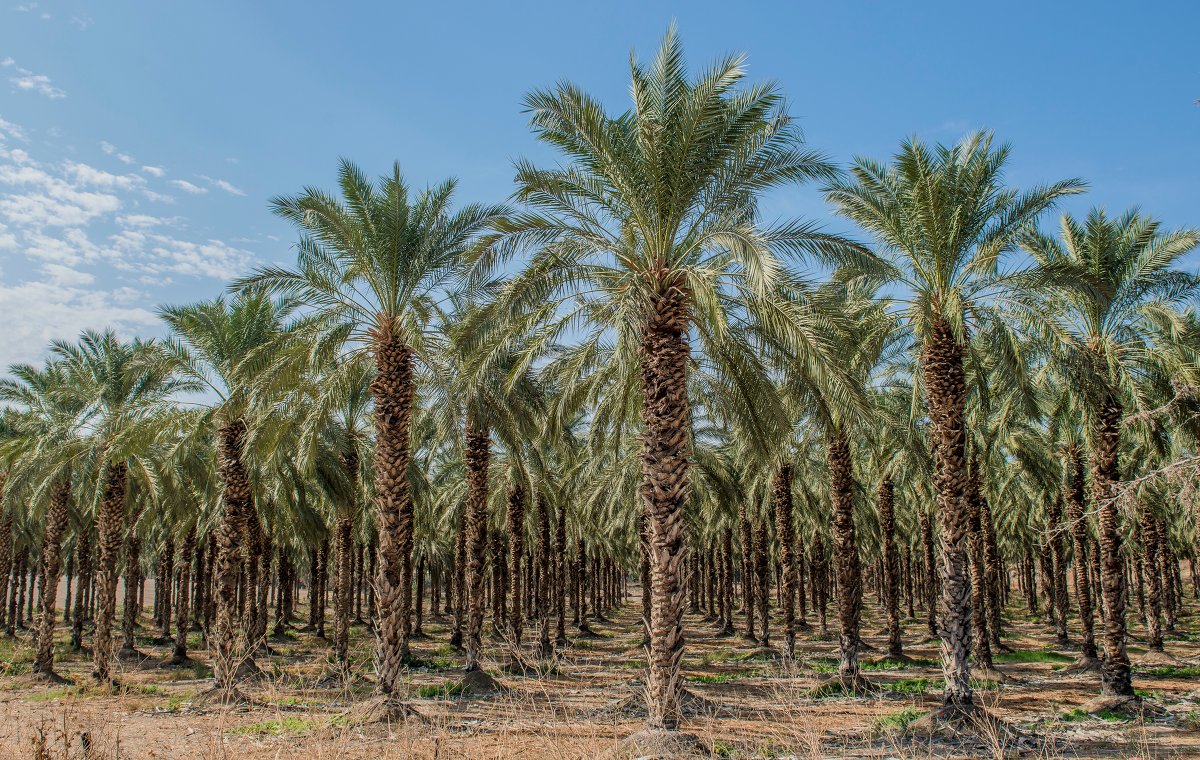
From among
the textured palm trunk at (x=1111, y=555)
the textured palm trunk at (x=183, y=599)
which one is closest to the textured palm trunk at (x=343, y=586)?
the textured palm trunk at (x=183, y=599)

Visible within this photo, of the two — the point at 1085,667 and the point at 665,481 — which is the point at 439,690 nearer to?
the point at 665,481

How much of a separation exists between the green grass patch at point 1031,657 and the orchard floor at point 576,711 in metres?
0.10

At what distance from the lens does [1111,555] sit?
1844cm

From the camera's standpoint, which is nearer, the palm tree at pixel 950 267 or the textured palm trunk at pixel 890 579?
the palm tree at pixel 950 267

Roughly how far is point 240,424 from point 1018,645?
32.1 meters

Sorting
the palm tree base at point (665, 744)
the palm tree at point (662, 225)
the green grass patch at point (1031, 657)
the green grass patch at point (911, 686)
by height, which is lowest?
the green grass patch at point (1031, 657)

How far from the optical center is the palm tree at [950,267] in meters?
15.6

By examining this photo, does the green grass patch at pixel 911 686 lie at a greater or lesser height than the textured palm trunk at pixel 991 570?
lesser

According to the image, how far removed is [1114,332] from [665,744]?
15.2 metres

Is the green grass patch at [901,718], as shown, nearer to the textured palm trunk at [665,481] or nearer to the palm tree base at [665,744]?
the palm tree base at [665,744]

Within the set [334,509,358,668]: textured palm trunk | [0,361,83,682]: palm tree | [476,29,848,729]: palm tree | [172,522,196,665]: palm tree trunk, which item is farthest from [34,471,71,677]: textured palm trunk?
[476,29,848,729]: palm tree

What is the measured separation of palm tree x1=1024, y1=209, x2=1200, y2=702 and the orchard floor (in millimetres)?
2609

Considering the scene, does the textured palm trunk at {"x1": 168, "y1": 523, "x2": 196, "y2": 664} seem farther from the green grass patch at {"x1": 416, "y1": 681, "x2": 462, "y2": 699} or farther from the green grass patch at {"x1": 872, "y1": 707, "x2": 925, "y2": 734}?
the green grass patch at {"x1": 872, "y1": 707, "x2": 925, "y2": 734}

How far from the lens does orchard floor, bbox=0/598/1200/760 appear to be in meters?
7.69
